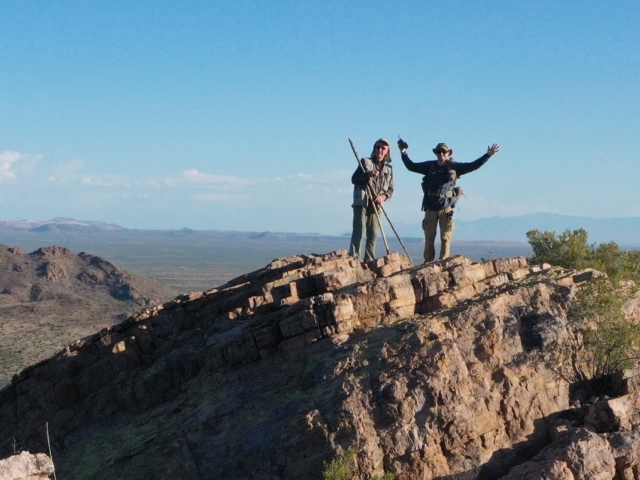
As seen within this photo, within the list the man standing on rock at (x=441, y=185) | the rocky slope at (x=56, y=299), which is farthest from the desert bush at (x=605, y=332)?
the rocky slope at (x=56, y=299)

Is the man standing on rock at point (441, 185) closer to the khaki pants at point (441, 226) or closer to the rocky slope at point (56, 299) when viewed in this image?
the khaki pants at point (441, 226)

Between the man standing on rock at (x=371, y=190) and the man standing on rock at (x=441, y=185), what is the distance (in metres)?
0.70

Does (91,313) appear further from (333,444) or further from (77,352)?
(333,444)

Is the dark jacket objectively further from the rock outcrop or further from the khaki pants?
the rock outcrop

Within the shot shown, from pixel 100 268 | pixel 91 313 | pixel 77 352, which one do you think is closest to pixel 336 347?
pixel 77 352

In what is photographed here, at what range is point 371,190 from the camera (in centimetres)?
2014

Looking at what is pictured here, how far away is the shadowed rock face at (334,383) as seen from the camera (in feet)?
43.3

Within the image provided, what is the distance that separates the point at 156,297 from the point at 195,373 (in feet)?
282

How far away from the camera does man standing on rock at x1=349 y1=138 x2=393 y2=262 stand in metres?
20.1

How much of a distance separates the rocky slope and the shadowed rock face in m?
39.8

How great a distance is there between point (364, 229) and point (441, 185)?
9.09 feet

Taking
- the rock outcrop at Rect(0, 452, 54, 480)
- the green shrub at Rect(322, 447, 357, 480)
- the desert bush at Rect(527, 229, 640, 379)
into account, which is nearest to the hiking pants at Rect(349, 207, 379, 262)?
the desert bush at Rect(527, 229, 640, 379)

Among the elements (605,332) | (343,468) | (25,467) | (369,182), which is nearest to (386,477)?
(343,468)

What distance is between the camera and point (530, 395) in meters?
14.0
